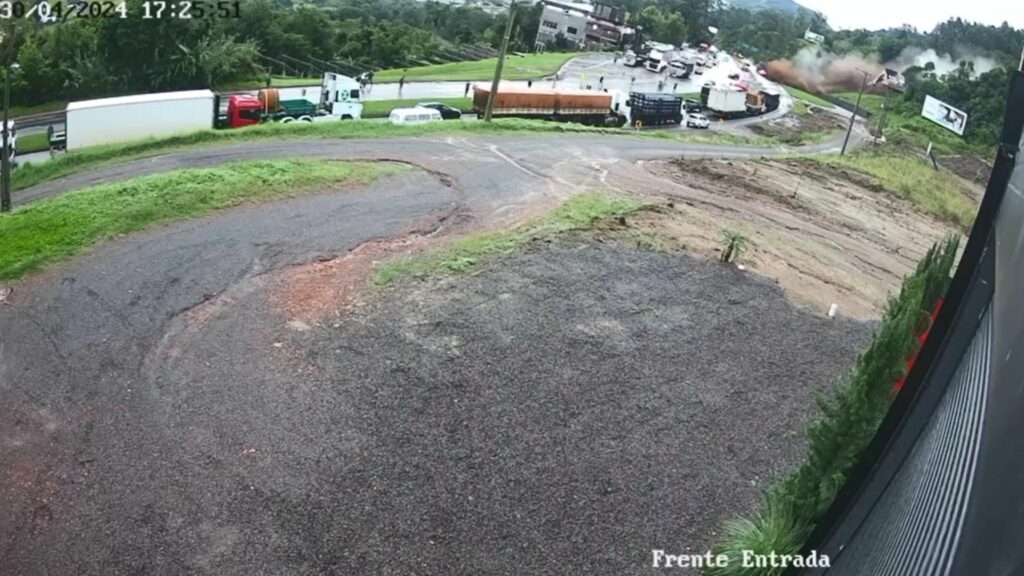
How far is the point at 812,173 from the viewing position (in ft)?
97.2

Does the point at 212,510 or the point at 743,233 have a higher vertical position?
the point at 743,233

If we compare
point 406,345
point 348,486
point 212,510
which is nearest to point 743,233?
point 406,345

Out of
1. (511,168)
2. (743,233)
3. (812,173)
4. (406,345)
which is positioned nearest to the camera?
(406,345)

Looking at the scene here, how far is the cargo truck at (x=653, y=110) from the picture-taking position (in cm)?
4450

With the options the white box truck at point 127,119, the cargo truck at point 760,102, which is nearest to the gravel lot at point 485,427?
the white box truck at point 127,119

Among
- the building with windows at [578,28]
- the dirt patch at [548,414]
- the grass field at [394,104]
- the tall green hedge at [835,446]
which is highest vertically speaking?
the building with windows at [578,28]

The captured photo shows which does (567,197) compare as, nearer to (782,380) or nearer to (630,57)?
(782,380)

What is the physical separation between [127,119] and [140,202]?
14.6 metres

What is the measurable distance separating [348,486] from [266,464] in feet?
3.51

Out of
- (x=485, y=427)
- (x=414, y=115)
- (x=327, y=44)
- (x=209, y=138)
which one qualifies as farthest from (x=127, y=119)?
(x=327, y=44)

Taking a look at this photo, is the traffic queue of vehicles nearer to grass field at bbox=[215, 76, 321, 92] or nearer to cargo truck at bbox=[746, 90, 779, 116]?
cargo truck at bbox=[746, 90, 779, 116]

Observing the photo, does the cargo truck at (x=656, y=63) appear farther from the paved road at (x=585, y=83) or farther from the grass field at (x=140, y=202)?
the grass field at (x=140, y=202)

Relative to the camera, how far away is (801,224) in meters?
22.1

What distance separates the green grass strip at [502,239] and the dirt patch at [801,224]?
1.03 m
